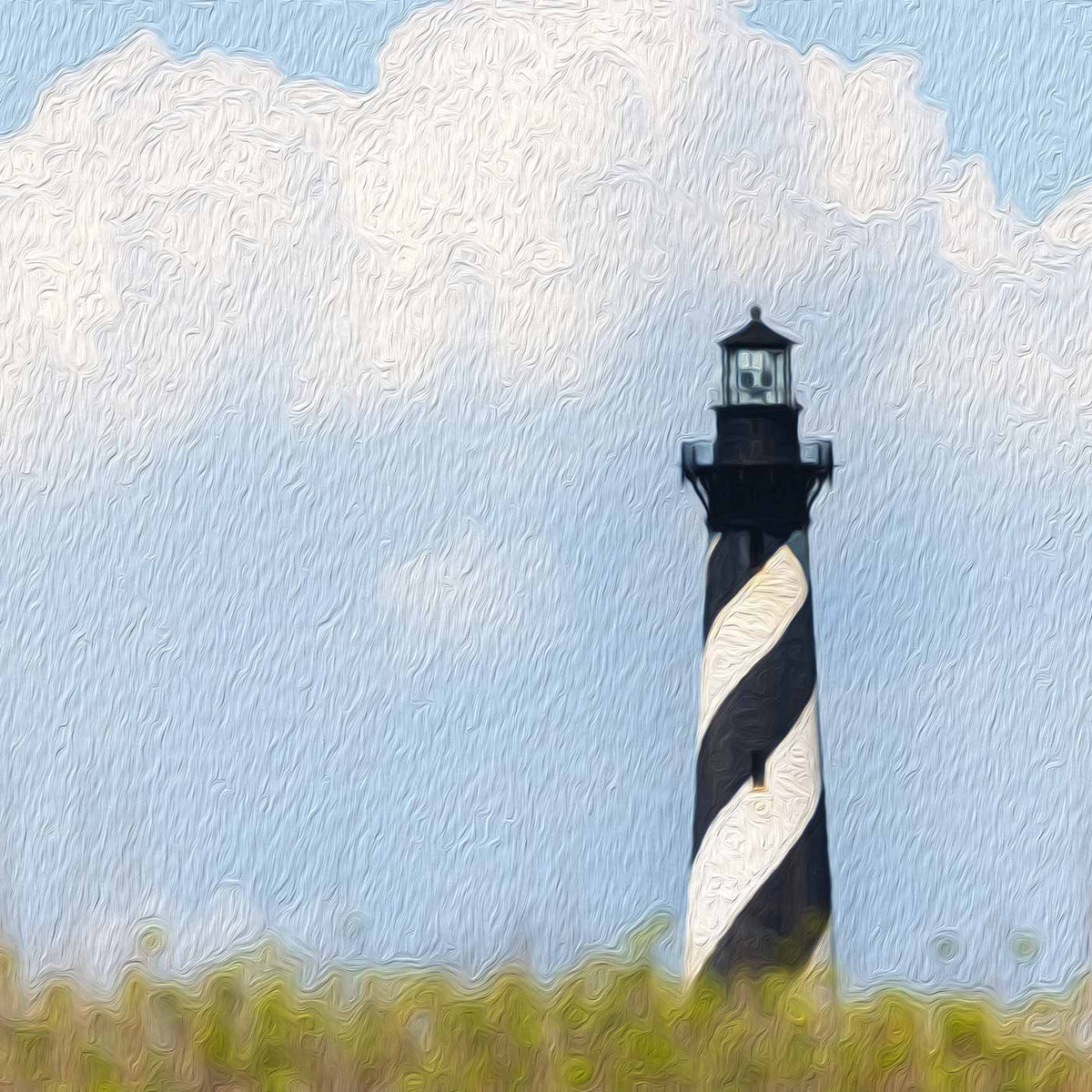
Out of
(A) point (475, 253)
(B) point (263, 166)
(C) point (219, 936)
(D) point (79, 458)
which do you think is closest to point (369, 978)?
(C) point (219, 936)

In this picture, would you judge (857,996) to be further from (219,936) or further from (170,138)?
(170,138)

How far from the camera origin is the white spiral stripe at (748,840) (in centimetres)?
907

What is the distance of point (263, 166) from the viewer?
27.5 ft

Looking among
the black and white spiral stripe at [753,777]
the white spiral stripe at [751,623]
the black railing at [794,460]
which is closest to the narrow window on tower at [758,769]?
the black and white spiral stripe at [753,777]

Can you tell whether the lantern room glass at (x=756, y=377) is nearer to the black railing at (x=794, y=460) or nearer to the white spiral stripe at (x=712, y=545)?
the black railing at (x=794, y=460)

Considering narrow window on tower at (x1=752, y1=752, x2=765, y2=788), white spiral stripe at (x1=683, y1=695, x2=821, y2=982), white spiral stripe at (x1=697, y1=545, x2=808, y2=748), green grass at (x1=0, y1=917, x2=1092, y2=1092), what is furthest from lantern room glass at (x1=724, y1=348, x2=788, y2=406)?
green grass at (x1=0, y1=917, x2=1092, y2=1092)

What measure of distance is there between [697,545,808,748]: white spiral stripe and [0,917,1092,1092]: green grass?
2619mm

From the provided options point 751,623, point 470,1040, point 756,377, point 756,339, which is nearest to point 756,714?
point 751,623

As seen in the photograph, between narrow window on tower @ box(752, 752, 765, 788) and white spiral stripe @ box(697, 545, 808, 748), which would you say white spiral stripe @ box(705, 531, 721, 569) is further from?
narrow window on tower @ box(752, 752, 765, 788)

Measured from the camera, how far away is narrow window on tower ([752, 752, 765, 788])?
912 cm

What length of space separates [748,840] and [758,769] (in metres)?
0.41

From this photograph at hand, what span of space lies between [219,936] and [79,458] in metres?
2.51

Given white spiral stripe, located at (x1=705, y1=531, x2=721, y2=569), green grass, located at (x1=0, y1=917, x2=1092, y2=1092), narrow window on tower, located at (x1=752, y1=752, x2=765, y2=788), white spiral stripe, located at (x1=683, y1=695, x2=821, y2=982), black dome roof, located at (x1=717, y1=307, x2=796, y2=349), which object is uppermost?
black dome roof, located at (x1=717, y1=307, x2=796, y2=349)

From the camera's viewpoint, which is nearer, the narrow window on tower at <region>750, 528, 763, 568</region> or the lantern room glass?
the lantern room glass
